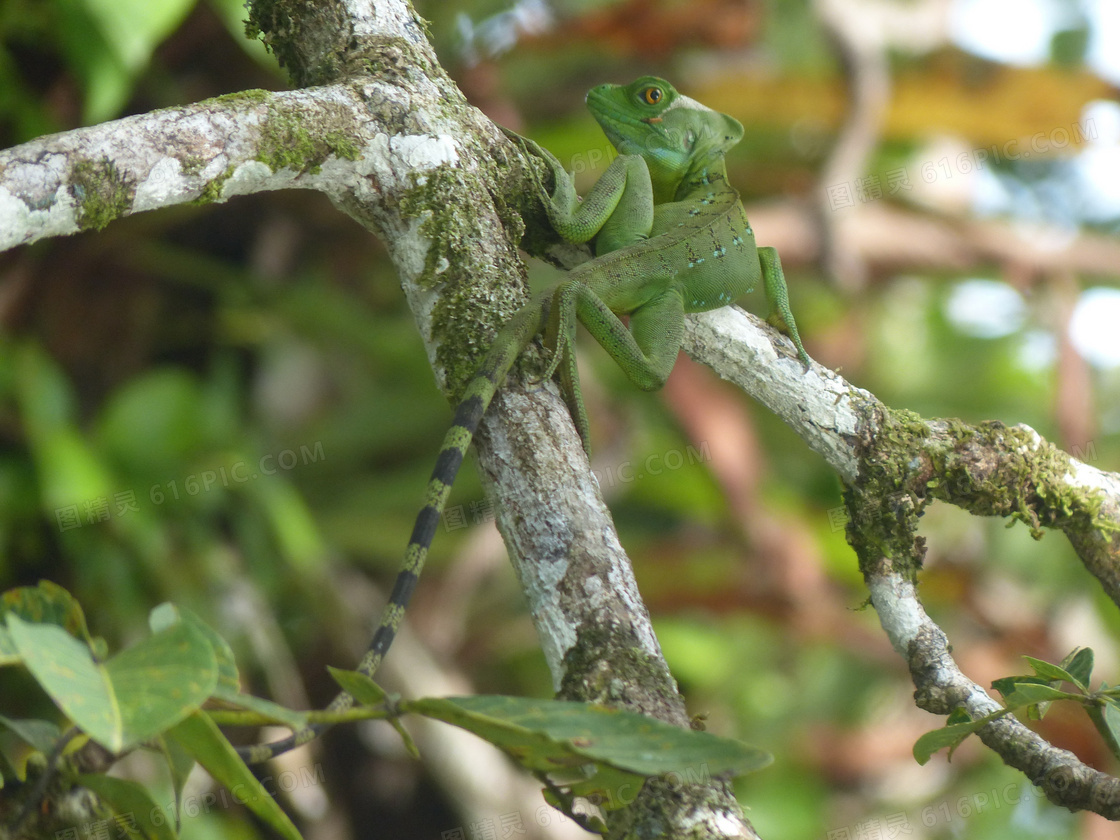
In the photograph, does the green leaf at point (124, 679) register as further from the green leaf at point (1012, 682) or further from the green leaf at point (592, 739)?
the green leaf at point (1012, 682)

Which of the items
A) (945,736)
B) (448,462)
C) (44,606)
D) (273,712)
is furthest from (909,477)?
(44,606)

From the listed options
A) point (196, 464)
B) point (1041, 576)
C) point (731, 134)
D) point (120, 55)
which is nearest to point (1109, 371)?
point (1041, 576)

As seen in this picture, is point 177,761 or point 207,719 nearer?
point 207,719

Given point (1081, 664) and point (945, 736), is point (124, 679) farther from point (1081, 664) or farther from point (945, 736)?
point (1081, 664)

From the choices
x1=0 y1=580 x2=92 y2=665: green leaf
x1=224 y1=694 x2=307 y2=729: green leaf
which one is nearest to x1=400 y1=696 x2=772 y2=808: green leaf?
x1=224 y1=694 x2=307 y2=729: green leaf

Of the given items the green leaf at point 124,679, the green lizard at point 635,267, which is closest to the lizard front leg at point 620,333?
the green lizard at point 635,267

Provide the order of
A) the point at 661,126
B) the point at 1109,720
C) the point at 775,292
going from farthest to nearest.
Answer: the point at 661,126, the point at 775,292, the point at 1109,720
